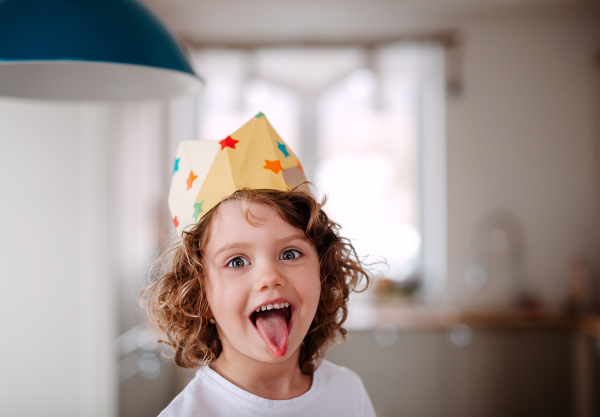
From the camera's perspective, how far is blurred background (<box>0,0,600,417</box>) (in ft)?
8.17

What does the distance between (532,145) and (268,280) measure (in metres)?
2.57

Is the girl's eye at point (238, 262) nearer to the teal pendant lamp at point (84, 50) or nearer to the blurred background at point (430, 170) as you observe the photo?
the teal pendant lamp at point (84, 50)

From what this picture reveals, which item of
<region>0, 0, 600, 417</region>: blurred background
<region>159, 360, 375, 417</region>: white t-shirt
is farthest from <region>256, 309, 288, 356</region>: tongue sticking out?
<region>0, 0, 600, 417</region>: blurred background

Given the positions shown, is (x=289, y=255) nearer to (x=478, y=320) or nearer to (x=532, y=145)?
(x=478, y=320)

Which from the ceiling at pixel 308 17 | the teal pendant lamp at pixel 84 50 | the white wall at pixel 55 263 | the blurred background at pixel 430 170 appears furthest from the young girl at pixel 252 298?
the ceiling at pixel 308 17

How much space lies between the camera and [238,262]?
0.69m

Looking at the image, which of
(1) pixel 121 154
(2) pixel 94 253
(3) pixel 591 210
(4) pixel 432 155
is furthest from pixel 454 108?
(2) pixel 94 253

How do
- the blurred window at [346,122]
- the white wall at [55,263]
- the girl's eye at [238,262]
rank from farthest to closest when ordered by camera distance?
the blurred window at [346,122] < the white wall at [55,263] < the girl's eye at [238,262]

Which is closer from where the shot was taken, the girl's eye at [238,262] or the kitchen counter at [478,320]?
the girl's eye at [238,262]

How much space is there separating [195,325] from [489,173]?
7.88 feet

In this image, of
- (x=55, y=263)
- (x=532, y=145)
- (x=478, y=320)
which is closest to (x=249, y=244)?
(x=55, y=263)

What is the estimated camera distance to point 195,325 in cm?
77

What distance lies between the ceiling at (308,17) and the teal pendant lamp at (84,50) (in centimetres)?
202

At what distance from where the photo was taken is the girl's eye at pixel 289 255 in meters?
0.71
